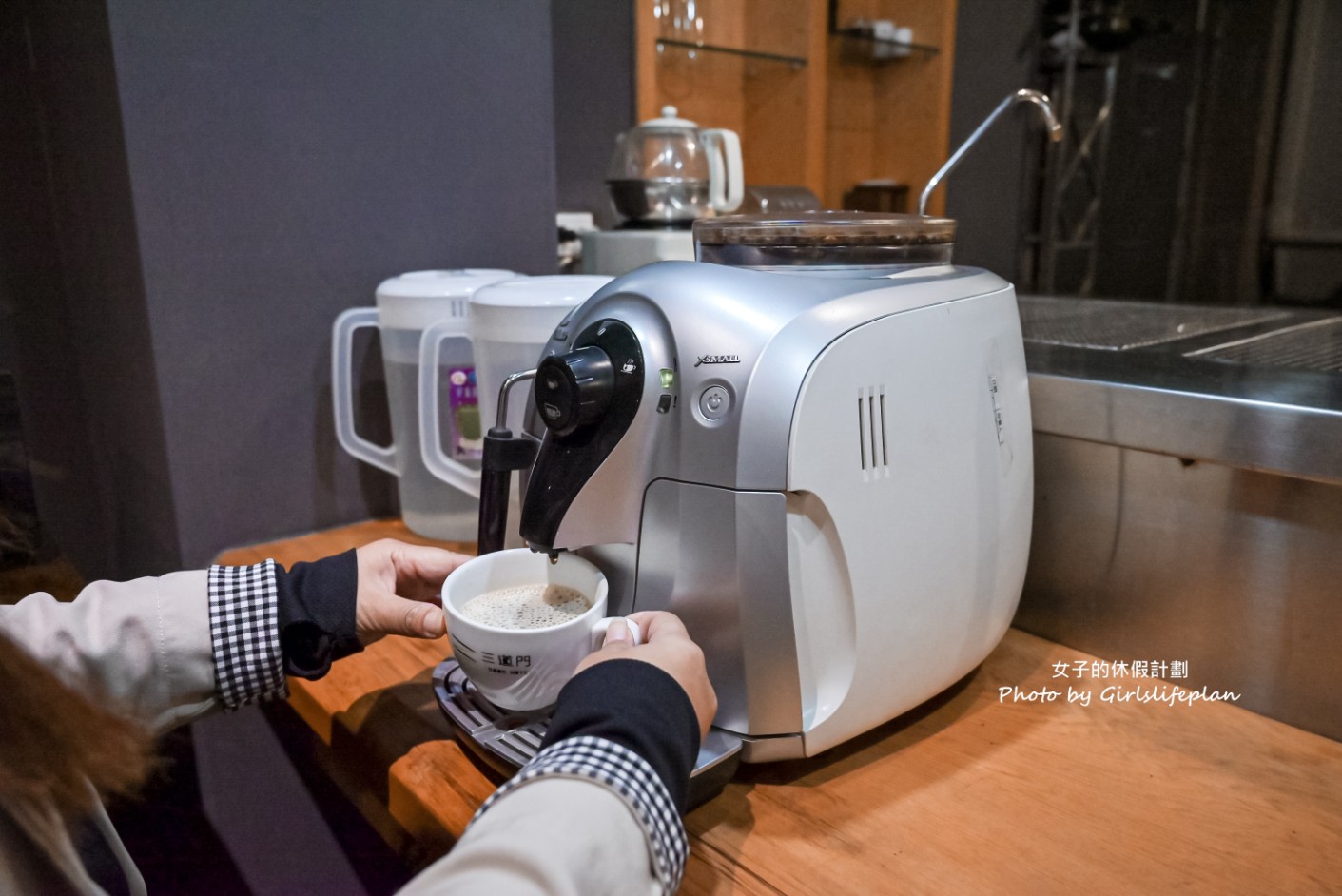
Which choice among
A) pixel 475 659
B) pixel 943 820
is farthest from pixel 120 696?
pixel 943 820

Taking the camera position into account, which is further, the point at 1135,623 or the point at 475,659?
the point at 1135,623

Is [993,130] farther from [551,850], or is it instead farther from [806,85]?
[551,850]

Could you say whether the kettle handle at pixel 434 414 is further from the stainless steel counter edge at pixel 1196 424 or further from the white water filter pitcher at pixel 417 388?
the stainless steel counter edge at pixel 1196 424

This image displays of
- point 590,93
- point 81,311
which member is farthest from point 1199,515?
point 590,93

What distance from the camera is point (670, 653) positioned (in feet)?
1.42

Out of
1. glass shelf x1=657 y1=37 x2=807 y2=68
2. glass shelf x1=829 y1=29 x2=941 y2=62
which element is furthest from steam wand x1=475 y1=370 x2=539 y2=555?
glass shelf x1=829 y1=29 x2=941 y2=62

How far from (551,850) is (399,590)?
303 millimetres

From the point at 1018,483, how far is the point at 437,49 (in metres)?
0.68

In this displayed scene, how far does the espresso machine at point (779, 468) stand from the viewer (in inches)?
17.5

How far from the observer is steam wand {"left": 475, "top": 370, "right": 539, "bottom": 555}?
513mm

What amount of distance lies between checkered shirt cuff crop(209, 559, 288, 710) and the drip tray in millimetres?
110

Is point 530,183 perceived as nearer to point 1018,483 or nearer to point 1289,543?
point 1018,483

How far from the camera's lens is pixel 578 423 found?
1.53 ft

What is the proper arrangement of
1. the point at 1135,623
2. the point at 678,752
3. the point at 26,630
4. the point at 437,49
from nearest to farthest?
the point at 678,752 → the point at 26,630 → the point at 1135,623 → the point at 437,49
